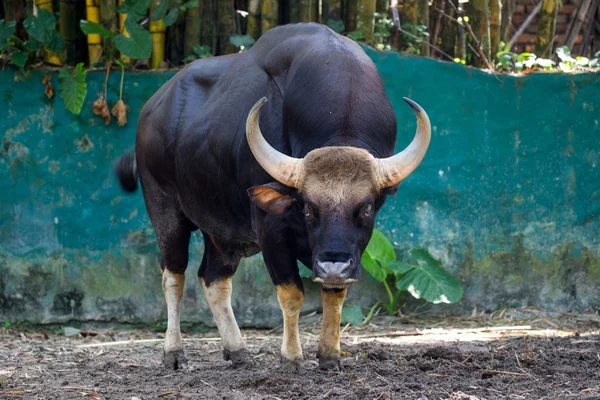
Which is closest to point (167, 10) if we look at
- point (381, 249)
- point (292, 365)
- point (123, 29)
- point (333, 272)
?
point (123, 29)

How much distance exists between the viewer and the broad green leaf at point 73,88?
777 cm

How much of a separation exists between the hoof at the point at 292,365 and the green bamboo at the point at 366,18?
3.85m

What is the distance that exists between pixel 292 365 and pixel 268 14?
398 centimetres

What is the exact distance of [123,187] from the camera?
6867mm

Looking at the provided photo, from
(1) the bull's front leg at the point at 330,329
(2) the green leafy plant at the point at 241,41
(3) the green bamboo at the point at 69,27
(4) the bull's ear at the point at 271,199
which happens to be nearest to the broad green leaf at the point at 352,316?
(1) the bull's front leg at the point at 330,329

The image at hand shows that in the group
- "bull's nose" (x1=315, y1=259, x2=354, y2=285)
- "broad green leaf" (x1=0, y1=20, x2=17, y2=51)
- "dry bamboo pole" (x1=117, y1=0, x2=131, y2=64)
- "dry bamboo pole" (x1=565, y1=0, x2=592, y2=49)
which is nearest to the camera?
"bull's nose" (x1=315, y1=259, x2=354, y2=285)

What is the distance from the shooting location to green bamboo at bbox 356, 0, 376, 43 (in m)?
8.12

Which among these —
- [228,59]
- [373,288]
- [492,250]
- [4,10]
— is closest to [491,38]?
[492,250]

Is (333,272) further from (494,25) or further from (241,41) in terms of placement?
(494,25)

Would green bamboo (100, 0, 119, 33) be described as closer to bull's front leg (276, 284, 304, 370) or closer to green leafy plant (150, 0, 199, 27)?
green leafy plant (150, 0, 199, 27)

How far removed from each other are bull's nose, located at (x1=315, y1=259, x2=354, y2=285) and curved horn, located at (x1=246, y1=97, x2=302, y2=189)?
1.79 feet

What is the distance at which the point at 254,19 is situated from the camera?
8273 mm

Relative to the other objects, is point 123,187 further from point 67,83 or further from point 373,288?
point 373,288

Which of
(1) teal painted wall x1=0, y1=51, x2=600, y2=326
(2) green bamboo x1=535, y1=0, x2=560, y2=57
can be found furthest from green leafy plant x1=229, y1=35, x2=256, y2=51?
(2) green bamboo x1=535, y1=0, x2=560, y2=57
